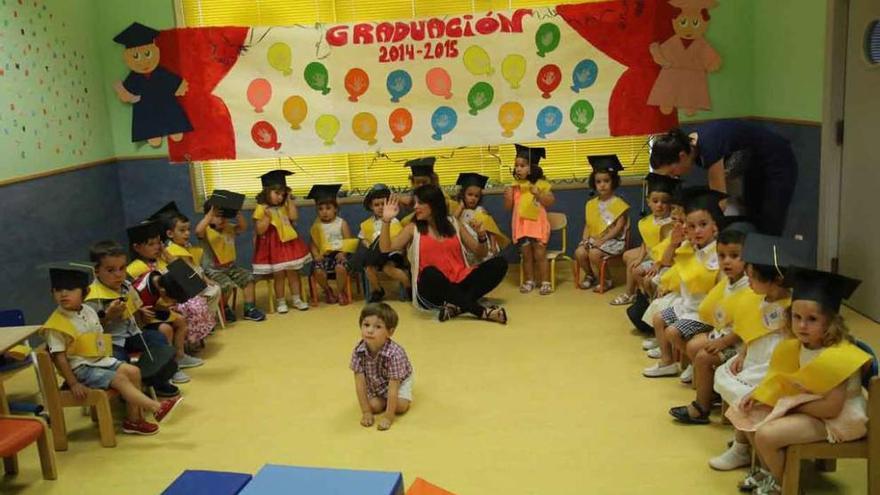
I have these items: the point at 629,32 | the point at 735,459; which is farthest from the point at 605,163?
the point at 735,459

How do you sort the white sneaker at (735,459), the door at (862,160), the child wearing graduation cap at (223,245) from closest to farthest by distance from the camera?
the white sneaker at (735,459) < the door at (862,160) < the child wearing graduation cap at (223,245)

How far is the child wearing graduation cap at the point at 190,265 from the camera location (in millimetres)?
4574

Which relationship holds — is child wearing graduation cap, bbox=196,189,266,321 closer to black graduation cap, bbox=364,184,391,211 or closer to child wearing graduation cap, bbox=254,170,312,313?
child wearing graduation cap, bbox=254,170,312,313

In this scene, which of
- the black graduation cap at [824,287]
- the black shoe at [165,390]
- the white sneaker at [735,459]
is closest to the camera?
the black graduation cap at [824,287]

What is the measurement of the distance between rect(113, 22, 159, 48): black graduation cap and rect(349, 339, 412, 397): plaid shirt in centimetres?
390

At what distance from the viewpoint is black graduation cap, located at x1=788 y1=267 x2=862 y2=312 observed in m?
2.37

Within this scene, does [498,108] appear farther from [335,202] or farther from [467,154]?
[335,202]

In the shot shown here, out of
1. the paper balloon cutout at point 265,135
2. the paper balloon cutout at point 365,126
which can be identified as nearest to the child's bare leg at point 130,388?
the paper balloon cutout at point 265,135

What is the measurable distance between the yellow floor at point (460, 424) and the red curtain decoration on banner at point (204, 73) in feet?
6.56

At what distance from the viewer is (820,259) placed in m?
4.75

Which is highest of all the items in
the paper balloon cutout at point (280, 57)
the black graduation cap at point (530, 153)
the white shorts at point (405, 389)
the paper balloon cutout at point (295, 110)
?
the paper balloon cutout at point (280, 57)

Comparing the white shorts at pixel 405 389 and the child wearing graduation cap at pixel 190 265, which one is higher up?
the child wearing graduation cap at pixel 190 265

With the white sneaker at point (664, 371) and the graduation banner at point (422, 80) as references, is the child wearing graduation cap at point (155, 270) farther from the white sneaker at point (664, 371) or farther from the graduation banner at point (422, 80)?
the white sneaker at point (664, 371)

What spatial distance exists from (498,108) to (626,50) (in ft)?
3.62
